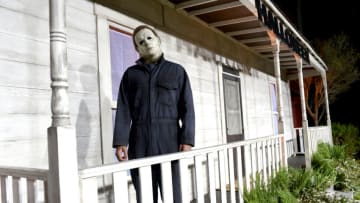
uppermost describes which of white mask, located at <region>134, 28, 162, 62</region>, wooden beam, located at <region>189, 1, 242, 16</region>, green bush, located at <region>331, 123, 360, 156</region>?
wooden beam, located at <region>189, 1, 242, 16</region>

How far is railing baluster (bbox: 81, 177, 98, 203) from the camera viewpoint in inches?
61.9

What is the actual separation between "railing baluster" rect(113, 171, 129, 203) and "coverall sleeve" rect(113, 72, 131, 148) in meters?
0.54

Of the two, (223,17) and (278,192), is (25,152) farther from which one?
(223,17)

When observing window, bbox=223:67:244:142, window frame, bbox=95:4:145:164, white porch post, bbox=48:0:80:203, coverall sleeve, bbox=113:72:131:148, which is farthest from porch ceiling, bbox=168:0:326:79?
white porch post, bbox=48:0:80:203

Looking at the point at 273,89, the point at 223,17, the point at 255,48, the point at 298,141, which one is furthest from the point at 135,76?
the point at 298,141

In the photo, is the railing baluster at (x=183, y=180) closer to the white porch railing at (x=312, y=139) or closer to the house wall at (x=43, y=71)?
the house wall at (x=43, y=71)

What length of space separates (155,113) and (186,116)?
0.22 meters

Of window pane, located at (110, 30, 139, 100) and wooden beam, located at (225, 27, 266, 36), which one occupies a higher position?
wooden beam, located at (225, 27, 266, 36)

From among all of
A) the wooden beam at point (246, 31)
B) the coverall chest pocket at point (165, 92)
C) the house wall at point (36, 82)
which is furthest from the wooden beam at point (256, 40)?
the coverall chest pocket at point (165, 92)

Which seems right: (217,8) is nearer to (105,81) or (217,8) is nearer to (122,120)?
(105,81)

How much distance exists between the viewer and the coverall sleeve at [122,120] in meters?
2.33

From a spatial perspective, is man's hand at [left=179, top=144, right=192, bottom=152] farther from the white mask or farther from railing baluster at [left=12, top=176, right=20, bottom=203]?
railing baluster at [left=12, top=176, right=20, bottom=203]

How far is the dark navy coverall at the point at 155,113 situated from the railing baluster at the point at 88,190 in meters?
0.63

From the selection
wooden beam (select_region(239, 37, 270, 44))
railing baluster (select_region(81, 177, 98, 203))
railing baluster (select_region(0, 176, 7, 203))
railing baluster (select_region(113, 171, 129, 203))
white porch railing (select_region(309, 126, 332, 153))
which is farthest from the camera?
white porch railing (select_region(309, 126, 332, 153))
